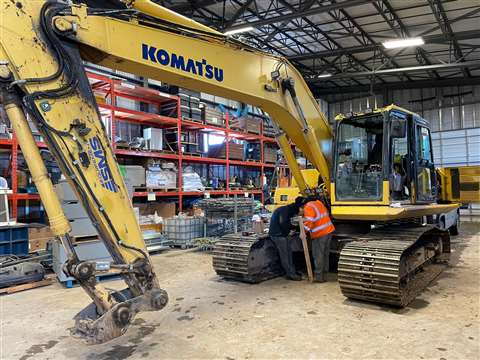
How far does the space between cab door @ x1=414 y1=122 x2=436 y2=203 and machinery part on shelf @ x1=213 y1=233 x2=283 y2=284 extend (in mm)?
2589

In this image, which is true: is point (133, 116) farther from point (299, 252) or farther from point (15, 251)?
point (299, 252)

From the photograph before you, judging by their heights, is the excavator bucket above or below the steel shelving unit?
below

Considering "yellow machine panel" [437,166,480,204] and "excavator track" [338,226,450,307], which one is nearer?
"excavator track" [338,226,450,307]

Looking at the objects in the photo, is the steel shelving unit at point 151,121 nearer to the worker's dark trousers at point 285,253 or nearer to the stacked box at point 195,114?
the stacked box at point 195,114

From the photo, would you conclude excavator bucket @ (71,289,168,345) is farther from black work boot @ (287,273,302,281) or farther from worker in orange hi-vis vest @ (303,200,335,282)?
black work boot @ (287,273,302,281)

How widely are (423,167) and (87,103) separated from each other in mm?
5731

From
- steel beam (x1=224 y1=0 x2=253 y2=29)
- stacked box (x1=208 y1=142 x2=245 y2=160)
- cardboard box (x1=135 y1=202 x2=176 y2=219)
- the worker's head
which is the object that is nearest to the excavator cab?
the worker's head

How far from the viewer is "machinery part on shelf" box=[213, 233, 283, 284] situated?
19.9 ft

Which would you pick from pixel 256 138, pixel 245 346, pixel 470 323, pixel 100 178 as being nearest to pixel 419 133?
pixel 470 323

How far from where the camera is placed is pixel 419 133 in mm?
6688

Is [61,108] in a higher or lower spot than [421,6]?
lower

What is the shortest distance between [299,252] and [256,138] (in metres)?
8.58

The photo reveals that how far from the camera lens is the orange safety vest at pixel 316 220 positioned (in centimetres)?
600

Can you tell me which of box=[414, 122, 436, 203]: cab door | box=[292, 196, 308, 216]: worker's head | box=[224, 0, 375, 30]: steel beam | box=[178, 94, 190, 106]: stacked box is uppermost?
box=[224, 0, 375, 30]: steel beam
